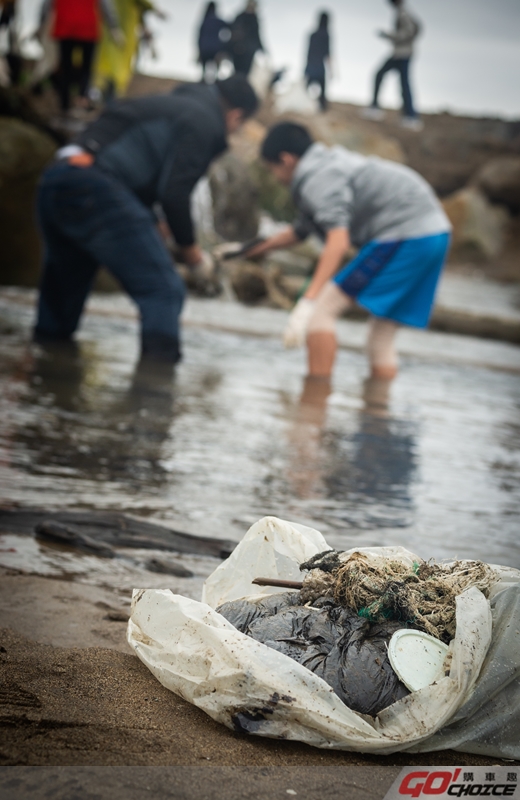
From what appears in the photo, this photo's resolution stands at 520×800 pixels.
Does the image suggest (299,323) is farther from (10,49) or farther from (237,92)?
(10,49)

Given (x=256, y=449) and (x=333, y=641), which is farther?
(x=256, y=449)

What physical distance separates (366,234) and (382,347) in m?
0.96

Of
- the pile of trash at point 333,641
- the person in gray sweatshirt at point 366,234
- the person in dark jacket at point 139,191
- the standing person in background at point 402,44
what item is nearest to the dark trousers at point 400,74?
the standing person in background at point 402,44

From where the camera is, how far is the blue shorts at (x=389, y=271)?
20.5 feet

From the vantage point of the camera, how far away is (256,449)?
4277 millimetres

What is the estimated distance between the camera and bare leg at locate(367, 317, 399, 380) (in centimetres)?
666

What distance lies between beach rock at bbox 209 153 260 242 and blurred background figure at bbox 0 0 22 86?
13.8 ft

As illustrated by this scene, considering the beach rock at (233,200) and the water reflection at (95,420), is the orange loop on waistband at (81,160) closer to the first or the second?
the water reflection at (95,420)

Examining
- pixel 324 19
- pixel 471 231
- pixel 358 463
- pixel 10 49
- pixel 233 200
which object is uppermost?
pixel 324 19

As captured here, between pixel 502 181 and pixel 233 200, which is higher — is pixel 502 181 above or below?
above

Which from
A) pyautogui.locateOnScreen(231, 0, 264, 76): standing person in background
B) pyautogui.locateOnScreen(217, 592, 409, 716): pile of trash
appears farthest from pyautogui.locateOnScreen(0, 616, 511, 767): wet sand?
pyautogui.locateOnScreen(231, 0, 264, 76): standing person in background

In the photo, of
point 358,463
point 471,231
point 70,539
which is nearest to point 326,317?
point 358,463

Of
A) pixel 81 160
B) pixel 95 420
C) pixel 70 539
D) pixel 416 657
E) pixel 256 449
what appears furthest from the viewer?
pixel 81 160

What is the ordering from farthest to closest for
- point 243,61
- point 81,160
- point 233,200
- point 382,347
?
point 233,200 → point 243,61 → point 382,347 → point 81,160
